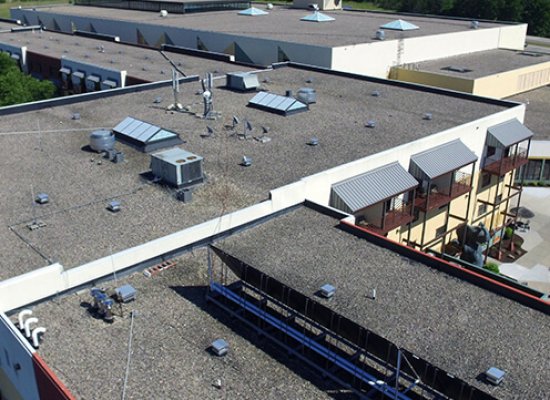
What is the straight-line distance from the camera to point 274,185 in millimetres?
22406

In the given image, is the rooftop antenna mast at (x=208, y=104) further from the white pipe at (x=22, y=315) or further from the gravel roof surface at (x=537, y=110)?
the gravel roof surface at (x=537, y=110)

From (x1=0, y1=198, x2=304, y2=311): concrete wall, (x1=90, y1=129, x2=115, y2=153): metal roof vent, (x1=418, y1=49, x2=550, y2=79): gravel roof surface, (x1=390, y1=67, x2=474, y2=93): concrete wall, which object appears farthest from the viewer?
(x1=418, y1=49, x2=550, y2=79): gravel roof surface

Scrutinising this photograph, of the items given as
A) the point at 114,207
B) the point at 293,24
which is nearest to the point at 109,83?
the point at 114,207

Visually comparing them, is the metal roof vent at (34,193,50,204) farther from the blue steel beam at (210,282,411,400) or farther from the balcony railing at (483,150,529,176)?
the balcony railing at (483,150,529,176)

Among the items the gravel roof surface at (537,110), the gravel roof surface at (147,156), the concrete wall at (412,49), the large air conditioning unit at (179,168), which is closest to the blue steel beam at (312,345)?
the gravel roof surface at (147,156)

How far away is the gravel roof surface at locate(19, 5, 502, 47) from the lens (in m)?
48.3

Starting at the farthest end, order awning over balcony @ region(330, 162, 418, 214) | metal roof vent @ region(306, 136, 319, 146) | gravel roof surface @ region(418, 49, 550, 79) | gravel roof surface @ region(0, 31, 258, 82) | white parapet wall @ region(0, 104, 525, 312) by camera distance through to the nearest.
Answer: gravel roof surface @ region(418, 49, 550, 79) < gravel roof surface @ region(0, 31, 258, 82) < metal roof vent @ region(306, 136, 319, 146) < awning over balcony @ region(330, 162, 418, 214) < white parapet wall @ region(0, 104, 525, 312)

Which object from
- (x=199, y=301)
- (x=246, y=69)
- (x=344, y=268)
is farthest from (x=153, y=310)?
(x=246, y=69)

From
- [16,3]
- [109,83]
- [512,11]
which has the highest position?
[512,11]

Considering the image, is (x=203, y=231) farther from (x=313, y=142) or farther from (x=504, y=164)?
(x=504, y=164)

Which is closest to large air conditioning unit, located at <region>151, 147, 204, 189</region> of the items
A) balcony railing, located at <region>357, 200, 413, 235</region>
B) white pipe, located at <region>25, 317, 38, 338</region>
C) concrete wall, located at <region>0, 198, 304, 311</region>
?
concrete wall, located at <region>0, 198, 304, 311</region>

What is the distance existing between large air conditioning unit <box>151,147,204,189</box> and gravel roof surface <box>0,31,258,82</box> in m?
18.2

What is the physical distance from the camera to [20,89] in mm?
39938

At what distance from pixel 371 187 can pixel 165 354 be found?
12.1m
